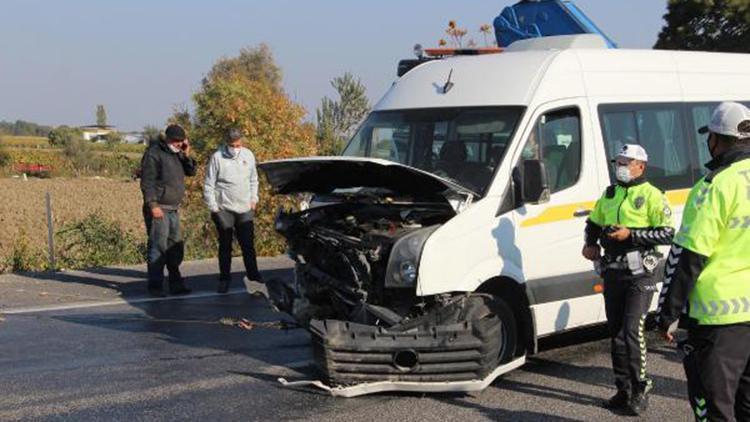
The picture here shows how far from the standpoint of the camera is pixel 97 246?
1378 centimetres

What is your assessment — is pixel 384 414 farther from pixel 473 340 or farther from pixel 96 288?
pixel 96 288

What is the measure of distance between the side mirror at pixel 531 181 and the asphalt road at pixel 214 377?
1.35 meters

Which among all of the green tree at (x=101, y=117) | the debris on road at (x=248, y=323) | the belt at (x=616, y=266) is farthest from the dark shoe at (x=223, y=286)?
the green tree at (x=101, y=117)

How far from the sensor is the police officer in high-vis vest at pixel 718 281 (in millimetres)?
4035

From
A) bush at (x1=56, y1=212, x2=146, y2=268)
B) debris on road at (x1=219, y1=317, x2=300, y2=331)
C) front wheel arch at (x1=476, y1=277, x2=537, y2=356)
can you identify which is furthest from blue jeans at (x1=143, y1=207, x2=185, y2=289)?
front wheel arch at (x1=476, y1=277, x2=537, y2=356)

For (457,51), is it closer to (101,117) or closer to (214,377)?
(214,377)

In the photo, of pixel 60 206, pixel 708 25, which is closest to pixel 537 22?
pixel 708 25

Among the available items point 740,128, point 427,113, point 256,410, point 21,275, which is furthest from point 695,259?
point 21,275

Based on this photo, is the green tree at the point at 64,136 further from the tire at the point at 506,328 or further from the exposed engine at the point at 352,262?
the tire at the point at 506,328

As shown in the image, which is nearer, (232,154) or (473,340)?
(473,340)

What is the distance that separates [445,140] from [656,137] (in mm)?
1947

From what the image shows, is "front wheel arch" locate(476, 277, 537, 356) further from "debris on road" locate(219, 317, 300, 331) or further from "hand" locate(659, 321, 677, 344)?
"debris on road" locate(219, 317, 300, 331)

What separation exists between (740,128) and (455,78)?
11.6ft

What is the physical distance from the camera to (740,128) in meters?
4.15
